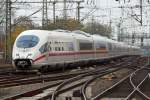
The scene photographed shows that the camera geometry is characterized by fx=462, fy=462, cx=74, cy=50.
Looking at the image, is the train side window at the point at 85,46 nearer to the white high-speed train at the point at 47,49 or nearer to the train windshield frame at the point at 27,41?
the white high-speed train at the point at 47,49

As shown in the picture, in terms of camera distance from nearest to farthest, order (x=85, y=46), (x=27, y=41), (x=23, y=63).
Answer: (x=23, y=63)
(x=27, y=41)
(x=85, y=46)

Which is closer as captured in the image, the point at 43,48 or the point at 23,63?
the point at 23,63

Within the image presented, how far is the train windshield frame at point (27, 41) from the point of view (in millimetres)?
27725

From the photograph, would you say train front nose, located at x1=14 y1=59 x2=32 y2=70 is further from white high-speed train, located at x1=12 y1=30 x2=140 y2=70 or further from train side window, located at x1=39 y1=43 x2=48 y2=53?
train side window, located at x1=39 y1=43 x2=48 y2=53

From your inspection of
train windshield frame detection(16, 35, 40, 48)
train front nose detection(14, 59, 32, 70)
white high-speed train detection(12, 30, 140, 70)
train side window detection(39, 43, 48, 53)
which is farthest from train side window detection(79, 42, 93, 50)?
train front nose detection(14, 59, 32, 70)

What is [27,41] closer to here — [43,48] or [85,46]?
[43,48]

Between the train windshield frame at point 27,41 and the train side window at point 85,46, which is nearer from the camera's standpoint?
the train windshield frame at point 27,41

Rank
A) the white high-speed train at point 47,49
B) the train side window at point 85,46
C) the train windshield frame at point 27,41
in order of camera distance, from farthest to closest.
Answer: the train side window at point 85,46, the train windshield frame at point 27,41, the white high-speed train at point 47,49

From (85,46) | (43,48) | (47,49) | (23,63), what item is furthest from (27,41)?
(85,46)

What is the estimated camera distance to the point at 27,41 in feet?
91.9

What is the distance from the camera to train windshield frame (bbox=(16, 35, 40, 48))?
27.7 m

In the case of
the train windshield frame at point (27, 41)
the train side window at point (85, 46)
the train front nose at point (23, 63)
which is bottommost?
the train front nose at point (23, 63)

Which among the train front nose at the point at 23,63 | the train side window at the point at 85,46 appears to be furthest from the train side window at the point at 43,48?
the train side window at the point at 85,46

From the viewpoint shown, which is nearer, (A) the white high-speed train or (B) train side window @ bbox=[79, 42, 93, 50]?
(A) the white high-speed train
